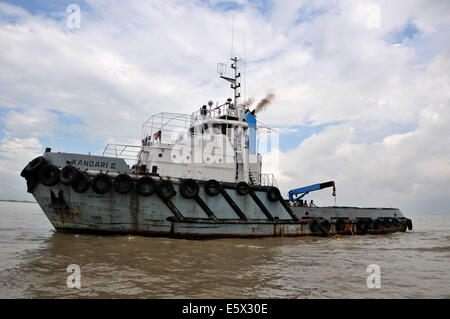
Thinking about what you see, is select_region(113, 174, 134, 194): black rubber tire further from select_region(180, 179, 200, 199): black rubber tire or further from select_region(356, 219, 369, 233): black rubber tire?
select_region(356, 219, 369, 233): black rubber tire

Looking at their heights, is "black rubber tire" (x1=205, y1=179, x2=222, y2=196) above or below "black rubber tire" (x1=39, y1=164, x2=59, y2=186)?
below

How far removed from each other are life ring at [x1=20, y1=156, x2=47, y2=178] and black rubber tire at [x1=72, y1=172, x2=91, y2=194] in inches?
53.1

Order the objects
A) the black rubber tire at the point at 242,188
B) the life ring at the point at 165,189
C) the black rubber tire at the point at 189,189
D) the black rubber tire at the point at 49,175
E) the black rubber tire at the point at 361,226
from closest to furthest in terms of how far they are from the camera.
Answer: the black rubber tire at the point at 49,175, the life ring at the point at 165,189, the black rubber tire at the point at 189,189, the black rubber tire at the point at 242,188, the black rubber tire at the point at 361,226

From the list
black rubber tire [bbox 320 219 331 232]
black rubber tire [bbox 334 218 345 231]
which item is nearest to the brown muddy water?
black rubber tire [bbox 320 219 331 232]

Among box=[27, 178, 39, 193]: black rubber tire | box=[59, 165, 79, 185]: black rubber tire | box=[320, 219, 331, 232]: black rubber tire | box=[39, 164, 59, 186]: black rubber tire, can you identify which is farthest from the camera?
box=[320, 219, 331, 232]: black rubber tire

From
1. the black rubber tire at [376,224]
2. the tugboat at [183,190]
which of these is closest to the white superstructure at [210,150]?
the tugboat at [183,190]

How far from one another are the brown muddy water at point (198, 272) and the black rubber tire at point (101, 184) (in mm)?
1572

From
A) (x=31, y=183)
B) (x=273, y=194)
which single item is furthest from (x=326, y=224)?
(x=31, y=183)

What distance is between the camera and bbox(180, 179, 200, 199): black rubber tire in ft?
33.8

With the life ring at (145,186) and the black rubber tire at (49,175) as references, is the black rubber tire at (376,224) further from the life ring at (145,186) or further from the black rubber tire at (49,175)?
the black rubber tire at (49,175)

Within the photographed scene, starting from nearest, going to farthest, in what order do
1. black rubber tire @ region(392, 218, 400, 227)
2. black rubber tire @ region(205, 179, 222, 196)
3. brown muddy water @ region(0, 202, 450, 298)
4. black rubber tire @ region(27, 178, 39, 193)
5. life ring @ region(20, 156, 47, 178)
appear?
brown muddy water @ region(0, 202, 450, 298) < life ring @ region(20, 156, 47, 178) < black rubber tire @ region(27, 178, 39, 193) < black rubber tire @ region(205, 179, 222, 196) < black rubber tire @ region(392, 218, 400, 227)

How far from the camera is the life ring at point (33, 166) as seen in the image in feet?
30.2
